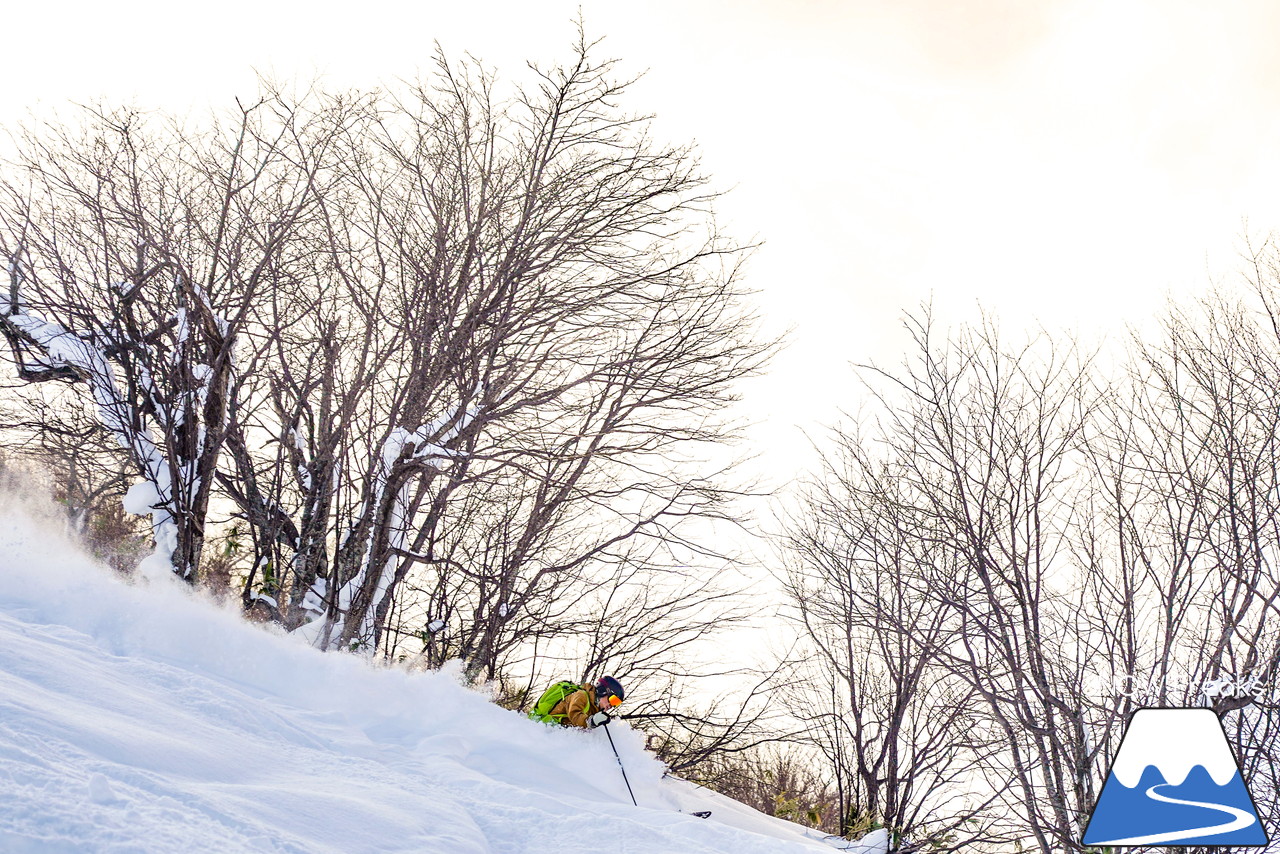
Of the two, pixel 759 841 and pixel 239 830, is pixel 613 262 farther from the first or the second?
pixel 239 830

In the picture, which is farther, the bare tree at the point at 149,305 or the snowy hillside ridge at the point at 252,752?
the bare tree at the point at 149,305

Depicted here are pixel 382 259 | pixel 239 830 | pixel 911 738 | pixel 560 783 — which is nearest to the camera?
pixel 239 830

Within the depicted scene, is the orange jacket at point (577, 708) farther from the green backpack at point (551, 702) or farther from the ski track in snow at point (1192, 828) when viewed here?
the ski track in snow at point (1192, 828)

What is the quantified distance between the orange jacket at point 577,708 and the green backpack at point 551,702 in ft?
0.08

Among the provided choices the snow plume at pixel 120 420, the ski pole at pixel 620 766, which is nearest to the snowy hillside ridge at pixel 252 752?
the ski pole at pixel 620 766

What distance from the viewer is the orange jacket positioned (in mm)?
6184

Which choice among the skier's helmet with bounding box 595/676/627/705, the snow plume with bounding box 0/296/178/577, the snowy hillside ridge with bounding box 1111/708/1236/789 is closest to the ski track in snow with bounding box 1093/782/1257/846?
the snowy hillside ridge with bounding box 1111/708/1236/789

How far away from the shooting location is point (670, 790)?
21.9ft

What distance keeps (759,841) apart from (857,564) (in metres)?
5.84

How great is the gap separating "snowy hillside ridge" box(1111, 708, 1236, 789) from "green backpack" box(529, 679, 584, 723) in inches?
191

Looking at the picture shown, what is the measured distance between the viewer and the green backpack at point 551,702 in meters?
6.24

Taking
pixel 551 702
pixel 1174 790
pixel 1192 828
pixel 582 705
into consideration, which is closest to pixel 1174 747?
pixel 1174 790

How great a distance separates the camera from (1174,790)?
23.6ft

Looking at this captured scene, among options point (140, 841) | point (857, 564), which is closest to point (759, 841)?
point (140, 841)
